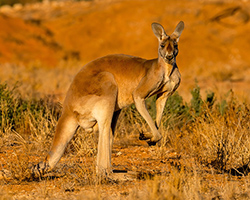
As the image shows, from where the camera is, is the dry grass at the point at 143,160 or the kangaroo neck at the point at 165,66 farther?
the kangaroo neck at the point at 165,66

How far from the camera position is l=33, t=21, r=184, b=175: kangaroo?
4.92m

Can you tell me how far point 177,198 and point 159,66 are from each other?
1795mm

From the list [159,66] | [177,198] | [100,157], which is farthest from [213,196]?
[159,66]

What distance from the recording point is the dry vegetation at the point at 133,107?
471 cm

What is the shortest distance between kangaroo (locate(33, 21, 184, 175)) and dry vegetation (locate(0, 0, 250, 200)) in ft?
1.07

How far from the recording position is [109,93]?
4992mm

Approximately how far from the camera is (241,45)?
23203 mm

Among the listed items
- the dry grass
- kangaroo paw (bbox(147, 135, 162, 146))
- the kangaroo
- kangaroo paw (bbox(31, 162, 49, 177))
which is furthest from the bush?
kangaroo paw (bbox(147, 135, 162, 146))

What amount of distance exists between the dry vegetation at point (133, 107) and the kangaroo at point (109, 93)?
327mm

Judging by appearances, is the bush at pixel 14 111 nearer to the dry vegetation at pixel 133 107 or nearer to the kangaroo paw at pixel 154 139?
the dry vegetation at pixel 133 107

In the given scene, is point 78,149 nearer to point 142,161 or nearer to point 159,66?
point 142,161

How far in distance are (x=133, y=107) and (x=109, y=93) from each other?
3104 millimetres

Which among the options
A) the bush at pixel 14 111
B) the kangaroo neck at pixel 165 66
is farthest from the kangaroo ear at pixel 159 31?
the bush at pixel 14 111

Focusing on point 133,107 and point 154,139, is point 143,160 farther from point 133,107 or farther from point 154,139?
point 133,107
